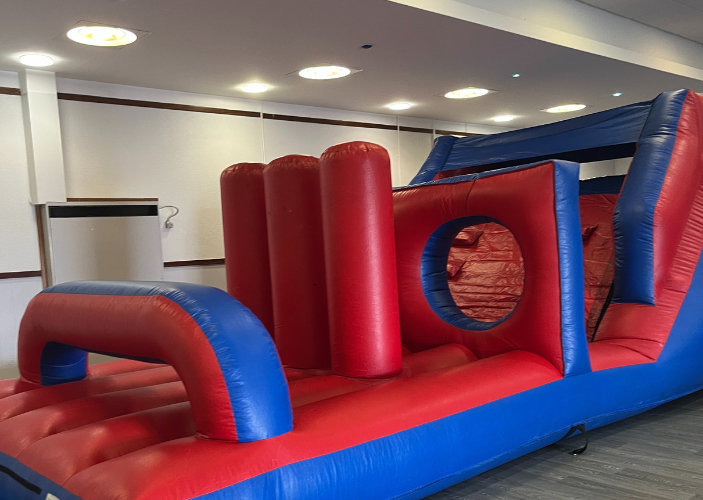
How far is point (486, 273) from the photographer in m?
3.23

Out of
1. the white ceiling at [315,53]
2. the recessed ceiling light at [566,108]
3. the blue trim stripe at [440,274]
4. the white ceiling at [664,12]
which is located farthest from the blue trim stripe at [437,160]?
the recessed ceiling light at [566,108]

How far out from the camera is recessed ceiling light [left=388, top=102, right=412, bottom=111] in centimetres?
621

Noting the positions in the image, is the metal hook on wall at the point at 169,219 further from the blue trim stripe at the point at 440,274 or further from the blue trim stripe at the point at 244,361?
the blue trim stripe at the point at 244,361

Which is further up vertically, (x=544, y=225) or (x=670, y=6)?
(x=670, y=6)

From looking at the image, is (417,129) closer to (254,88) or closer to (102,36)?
(254,88)

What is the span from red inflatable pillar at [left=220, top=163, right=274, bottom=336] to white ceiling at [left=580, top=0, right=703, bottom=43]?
3.53 meters

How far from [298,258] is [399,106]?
430 centimetres

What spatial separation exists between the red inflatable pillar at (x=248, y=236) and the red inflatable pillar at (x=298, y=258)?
0.77 feet

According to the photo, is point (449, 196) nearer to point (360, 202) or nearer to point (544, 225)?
point (544, 225)

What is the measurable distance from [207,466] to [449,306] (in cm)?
151

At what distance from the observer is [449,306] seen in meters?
2.73

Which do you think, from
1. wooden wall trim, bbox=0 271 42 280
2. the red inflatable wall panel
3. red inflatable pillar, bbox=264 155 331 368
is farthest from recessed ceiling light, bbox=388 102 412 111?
red inflatable pillar, bbox=264 155 331 368

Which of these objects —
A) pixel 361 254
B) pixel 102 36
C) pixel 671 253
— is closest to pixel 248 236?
pixel 361 254

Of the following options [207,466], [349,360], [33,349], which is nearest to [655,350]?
[349,360]
